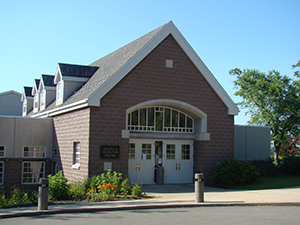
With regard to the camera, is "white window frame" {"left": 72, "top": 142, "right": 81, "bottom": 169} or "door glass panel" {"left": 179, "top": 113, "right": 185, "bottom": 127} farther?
"door glass panel" {"left": 179, "top": 113, "right": 185, "bottom": 127}

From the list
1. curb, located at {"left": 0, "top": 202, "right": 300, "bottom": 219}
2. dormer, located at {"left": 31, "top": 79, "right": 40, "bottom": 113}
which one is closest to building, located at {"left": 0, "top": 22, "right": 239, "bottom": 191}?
curb, located at {"left": 0, "top": 202, "right": 300, "bottom": 219}

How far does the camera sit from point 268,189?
16.9 meters

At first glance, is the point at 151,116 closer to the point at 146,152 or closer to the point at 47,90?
the point at 146,152

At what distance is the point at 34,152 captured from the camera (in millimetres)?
21906

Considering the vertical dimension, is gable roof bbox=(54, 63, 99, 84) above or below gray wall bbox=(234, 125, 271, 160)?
above

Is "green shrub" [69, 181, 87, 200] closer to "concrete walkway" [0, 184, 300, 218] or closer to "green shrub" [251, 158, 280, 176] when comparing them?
"concrete walkway" [0, 184, 300, 218]

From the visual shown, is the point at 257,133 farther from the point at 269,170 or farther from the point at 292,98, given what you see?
the point at 292,98

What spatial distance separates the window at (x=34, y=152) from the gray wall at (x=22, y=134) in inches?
8.4

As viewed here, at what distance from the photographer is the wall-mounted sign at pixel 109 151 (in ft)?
55.9

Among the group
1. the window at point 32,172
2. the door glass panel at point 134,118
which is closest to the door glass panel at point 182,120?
the door glass panel at point 134,118

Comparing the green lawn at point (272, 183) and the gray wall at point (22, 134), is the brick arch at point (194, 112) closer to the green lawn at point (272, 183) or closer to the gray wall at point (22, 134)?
the green lawn at point (272, 183)

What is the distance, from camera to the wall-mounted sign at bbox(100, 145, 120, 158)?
17047mm

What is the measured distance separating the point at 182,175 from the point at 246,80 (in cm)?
1951

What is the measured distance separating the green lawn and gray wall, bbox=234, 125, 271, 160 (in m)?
3.22
